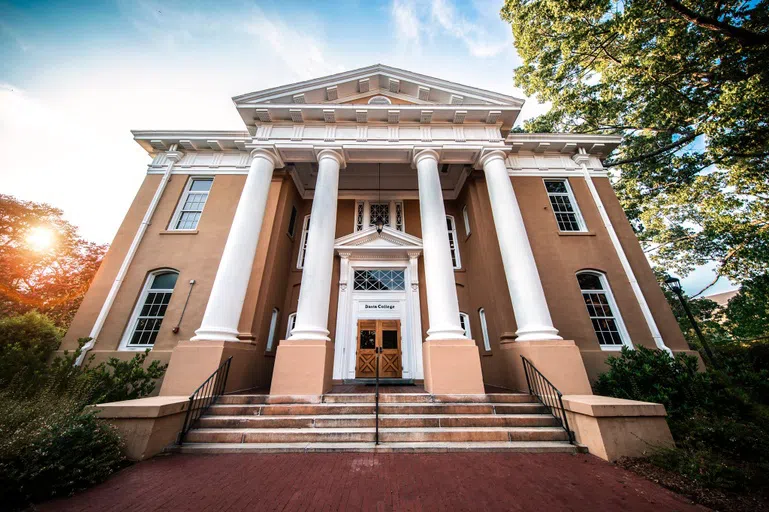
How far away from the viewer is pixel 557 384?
18.8 feet

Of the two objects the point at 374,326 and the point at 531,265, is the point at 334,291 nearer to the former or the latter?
the point at 374,326

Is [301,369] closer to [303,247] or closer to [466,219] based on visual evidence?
[303,247]

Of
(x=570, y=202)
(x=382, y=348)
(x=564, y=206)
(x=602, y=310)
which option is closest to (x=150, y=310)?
(x=382, y=348)

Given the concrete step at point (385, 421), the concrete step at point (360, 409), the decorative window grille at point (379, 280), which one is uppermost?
the decorative window grille at point (379, 280)

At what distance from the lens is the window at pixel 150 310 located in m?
8.15

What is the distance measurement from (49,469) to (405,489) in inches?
153

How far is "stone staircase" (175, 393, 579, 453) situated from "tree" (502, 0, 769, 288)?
36.5 feet

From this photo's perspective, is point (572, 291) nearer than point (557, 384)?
No

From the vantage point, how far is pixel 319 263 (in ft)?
22.4

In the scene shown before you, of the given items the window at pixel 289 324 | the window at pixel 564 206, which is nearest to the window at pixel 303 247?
the window at pixel 289 324

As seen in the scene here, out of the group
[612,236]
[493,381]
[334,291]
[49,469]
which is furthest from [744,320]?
[49,469]

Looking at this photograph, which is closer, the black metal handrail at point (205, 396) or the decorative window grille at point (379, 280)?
the black metal handrail at point (205, 396)

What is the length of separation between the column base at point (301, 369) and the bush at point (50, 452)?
2.45m

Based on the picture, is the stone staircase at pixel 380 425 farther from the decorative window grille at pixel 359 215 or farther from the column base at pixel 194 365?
the decorative window grille at pixel 359 215
